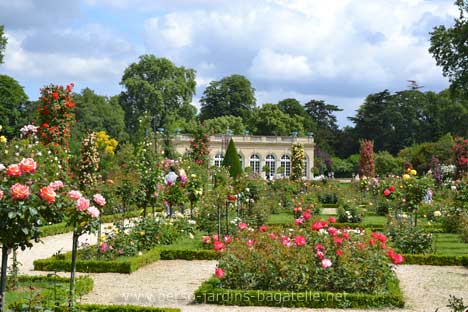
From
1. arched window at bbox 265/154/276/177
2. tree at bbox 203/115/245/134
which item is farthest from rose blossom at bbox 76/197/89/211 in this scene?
tree at bbox 203/115/245/134

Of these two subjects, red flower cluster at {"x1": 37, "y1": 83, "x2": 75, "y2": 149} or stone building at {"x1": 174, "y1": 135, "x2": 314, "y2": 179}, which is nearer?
red flower cluster at {"x1": 37, "y1": 83, "x2": 75, "y2": 149}

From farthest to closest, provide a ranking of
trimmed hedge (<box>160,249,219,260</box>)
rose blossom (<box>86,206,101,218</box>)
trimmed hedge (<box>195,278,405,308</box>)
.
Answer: trimmed hedge (<box>160,249,219,260</box>) → trimmed hedge (<box>195,278,405,308</box>) → rose blossom (<box>86,206,101,218</box>)

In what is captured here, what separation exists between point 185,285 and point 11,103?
3258 cm

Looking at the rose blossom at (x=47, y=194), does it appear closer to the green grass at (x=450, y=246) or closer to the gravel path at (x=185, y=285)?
the gravel path at (x=185, y=285)

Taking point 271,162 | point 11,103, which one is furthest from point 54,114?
point 271,162

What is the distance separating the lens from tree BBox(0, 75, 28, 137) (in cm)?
3684

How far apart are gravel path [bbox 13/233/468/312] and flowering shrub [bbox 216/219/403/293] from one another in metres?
0.48

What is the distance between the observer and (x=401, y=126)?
56750 millimetres

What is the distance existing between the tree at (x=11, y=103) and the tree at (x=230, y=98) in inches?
883

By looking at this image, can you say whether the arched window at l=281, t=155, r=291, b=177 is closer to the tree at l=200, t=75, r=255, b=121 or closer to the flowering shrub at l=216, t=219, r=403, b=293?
the tree at l=200, t=75, r=255, b=121

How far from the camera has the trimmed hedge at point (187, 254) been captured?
36.4 feet

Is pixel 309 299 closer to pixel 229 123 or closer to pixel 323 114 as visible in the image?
pixel 229 123

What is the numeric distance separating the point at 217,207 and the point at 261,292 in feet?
17.5

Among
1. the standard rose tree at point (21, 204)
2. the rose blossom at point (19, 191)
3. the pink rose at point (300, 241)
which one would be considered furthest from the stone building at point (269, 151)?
the rose blossom at point (19, 191)
